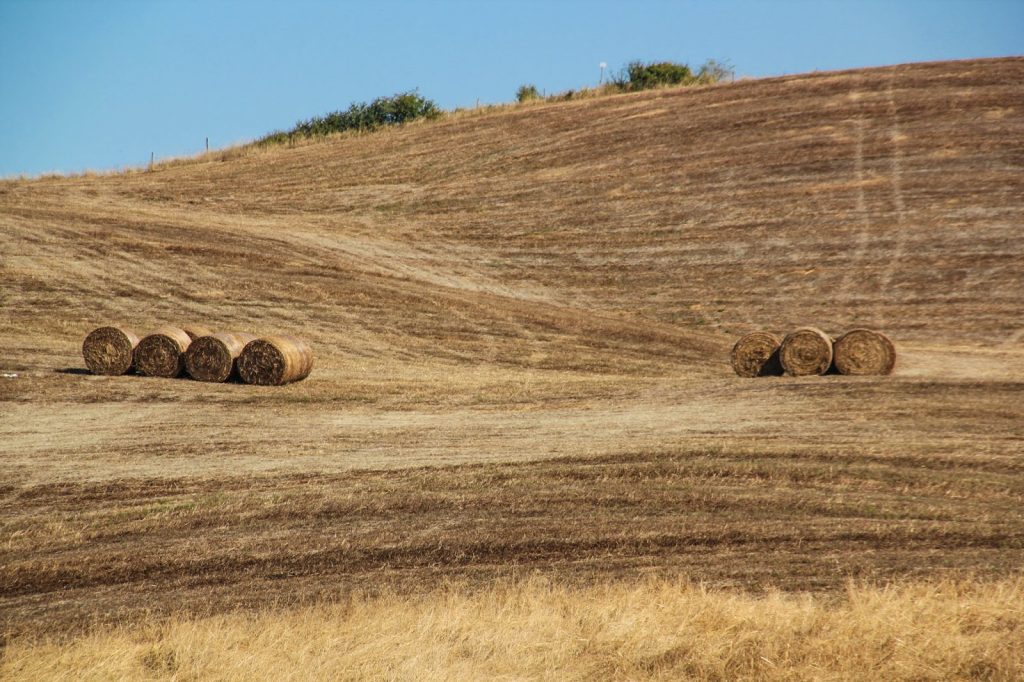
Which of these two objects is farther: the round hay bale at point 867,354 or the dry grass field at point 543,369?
the round hay bale at point 867,354

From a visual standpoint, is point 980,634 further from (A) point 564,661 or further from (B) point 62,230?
(B) point 62,230

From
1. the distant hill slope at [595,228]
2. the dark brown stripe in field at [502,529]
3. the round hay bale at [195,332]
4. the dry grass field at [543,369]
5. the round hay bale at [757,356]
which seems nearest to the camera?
the dark brown stripe in field at [502,529]

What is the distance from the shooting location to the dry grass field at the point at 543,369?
11.4 m

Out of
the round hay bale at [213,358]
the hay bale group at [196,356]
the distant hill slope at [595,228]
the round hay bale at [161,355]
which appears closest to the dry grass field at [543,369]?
the distant hill slope at [595,228]

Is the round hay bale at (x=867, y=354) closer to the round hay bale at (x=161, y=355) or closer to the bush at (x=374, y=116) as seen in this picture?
the round hay bale at (x=161, y=355)

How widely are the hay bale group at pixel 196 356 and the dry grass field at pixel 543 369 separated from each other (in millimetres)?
555

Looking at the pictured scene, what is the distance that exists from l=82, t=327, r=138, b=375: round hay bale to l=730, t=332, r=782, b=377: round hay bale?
1351 cm

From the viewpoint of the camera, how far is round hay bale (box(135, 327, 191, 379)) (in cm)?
2361

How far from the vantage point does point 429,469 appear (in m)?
15.7

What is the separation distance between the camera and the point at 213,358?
23453mm

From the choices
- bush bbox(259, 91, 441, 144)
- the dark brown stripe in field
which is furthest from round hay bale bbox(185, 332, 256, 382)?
bush bbox(259, 91, 441, 144)

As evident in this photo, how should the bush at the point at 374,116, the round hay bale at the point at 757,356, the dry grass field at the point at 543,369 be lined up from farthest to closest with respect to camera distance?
the bush at the point at 374,116
the round hay bale at the point at 757,356
the dry grass field at the point at 543,369

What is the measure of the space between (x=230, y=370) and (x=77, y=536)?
36.0 feet

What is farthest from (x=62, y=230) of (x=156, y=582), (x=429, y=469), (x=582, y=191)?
(x=156, y=582)
